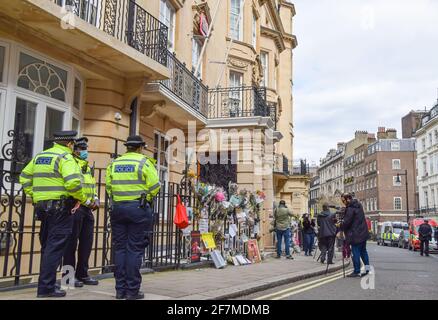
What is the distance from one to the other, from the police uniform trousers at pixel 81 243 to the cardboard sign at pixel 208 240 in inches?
163

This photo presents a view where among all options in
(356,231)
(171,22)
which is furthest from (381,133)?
(356,231)

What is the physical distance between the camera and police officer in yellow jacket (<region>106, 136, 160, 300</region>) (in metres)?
5.88

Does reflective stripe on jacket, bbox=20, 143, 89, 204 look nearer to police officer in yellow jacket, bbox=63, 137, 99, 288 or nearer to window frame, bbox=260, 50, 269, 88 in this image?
police officer in yellow jacket, bbox=63, 137, 99, 288

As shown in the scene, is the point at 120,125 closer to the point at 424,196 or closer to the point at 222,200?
the point at 222,200

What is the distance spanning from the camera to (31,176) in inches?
236

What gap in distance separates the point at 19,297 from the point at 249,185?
12739mm

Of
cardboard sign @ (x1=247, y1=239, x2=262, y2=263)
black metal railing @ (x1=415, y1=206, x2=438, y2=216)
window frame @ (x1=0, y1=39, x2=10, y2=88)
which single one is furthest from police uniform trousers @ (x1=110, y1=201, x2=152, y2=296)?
black metal railing @ (x1=415, y1=206, x2=438, y2=216)

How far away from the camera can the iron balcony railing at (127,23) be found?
388 inches

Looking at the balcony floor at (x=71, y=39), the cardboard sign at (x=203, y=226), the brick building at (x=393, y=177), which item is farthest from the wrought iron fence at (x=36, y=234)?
the brick building at (x=393, y=177)

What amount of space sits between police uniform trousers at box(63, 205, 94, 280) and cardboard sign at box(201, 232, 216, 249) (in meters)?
4.14

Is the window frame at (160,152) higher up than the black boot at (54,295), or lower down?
higher up

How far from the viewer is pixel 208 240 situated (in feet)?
36.0

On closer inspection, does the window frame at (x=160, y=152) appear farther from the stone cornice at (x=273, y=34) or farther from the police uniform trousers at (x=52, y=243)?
the stone cornice at (x=273, y=34)

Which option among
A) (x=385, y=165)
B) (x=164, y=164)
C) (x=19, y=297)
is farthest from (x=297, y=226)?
(x=385, y=165)
